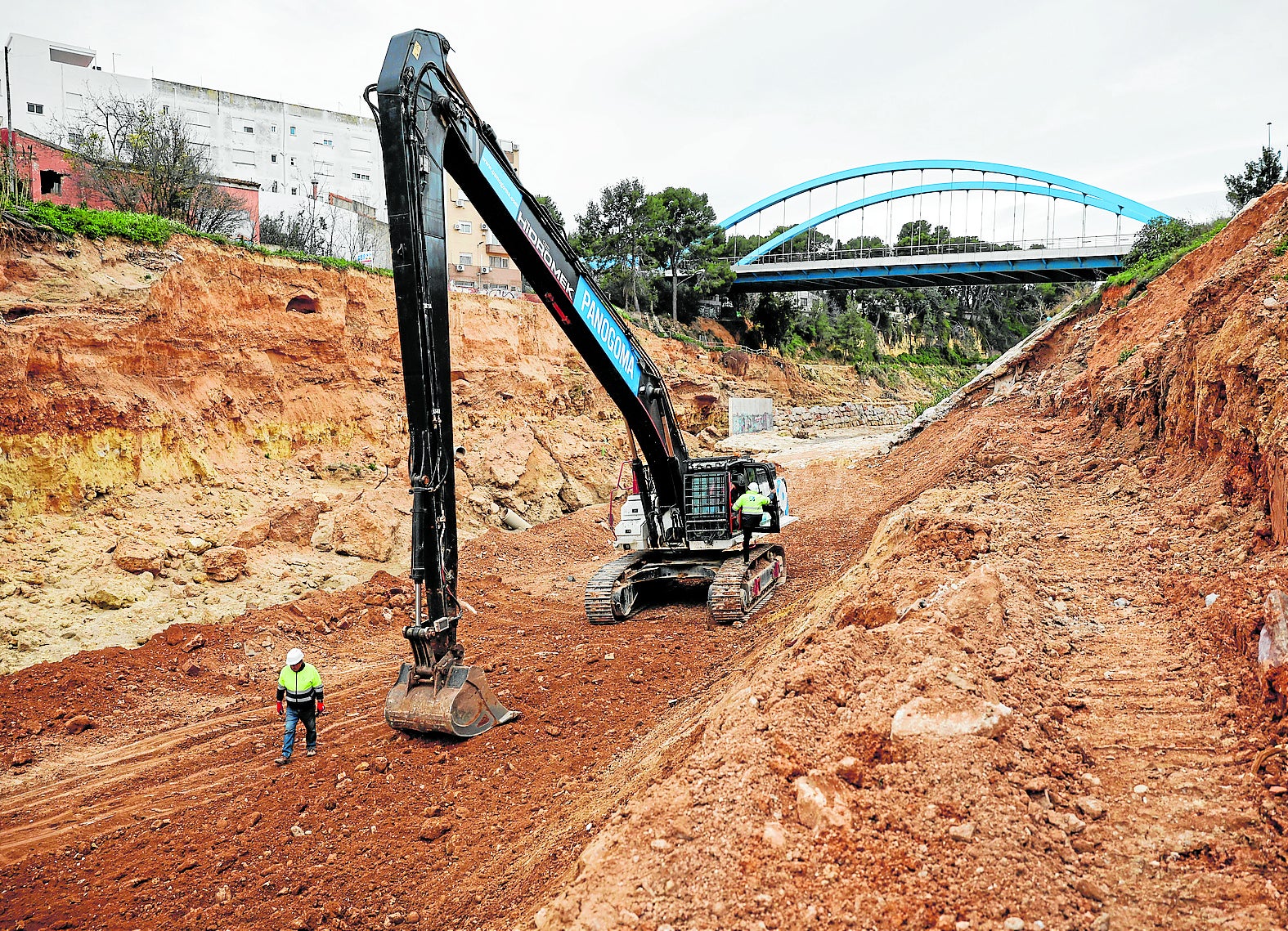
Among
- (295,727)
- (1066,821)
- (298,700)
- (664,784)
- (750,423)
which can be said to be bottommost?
(295,727)

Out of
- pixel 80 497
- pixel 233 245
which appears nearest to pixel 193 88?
pixel 233 245

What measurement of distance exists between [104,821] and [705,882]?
19.4 ft

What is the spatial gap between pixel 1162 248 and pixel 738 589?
18874 mm

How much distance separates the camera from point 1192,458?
27.8 feet

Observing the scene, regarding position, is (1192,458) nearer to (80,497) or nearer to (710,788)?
(710,788)

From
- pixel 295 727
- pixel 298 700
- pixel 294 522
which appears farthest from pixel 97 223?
pixel 295 727

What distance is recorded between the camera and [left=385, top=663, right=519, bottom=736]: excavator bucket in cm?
671

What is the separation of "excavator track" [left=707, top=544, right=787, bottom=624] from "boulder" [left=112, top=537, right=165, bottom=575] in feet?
28.1

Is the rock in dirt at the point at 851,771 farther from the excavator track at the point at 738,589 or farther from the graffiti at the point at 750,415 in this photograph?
the graffiti at the point at 750,415

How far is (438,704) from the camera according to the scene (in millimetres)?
6699

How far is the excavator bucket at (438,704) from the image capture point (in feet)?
22.0

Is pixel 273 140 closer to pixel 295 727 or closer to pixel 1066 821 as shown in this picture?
pixel 295 727

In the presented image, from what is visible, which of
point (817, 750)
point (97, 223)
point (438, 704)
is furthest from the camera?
point (97, 223)

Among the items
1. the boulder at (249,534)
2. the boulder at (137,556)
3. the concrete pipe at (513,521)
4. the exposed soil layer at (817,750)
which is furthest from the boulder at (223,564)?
the concrete pipe at (513,521)
